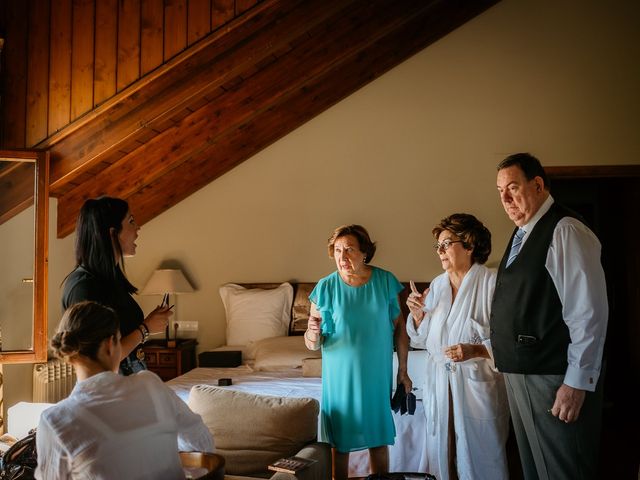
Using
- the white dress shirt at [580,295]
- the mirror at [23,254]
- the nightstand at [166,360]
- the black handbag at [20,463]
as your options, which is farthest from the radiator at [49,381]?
the white dress shirt at [580,295]

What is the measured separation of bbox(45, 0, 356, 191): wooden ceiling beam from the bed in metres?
1.51

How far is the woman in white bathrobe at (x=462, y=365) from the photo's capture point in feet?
7.80

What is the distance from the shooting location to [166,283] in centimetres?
499

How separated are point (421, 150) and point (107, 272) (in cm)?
365

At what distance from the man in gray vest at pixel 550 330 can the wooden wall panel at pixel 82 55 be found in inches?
82.6

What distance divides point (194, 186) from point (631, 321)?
4.24 m

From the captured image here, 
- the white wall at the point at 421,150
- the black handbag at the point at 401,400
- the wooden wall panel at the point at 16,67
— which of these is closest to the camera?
the black handbag at the point at 401,400

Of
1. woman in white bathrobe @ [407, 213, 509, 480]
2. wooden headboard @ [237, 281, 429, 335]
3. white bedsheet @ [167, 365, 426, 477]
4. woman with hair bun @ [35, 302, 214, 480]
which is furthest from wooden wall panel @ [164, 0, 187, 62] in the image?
wooden headboard @ [237, 281, 429, 335]

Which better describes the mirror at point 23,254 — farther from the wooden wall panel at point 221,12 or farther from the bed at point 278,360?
the wooden wall panel at point 221,12

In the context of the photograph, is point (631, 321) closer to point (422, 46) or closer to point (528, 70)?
point (528, 70)

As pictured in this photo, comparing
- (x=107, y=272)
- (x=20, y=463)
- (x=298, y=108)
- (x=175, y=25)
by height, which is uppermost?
(x=298, y=108)

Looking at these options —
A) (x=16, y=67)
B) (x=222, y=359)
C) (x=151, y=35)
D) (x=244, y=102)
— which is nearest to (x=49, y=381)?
(x=222, y=359)

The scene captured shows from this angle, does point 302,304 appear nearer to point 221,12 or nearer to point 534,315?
point 221,12

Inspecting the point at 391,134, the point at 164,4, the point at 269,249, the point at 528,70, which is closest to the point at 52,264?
the point at 269,249
